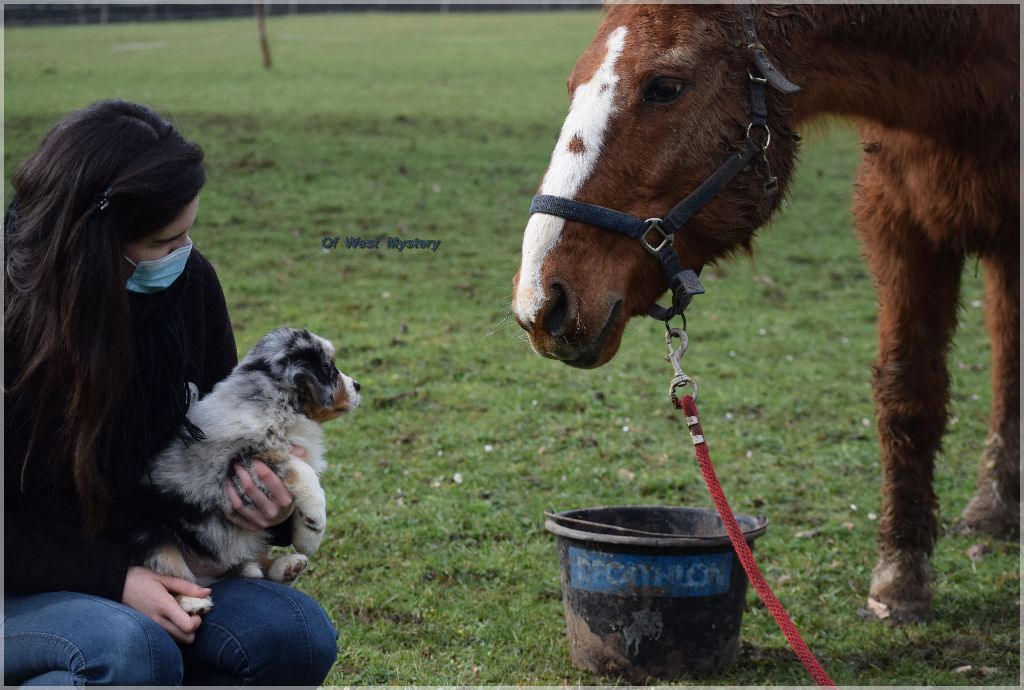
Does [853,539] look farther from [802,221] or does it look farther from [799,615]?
[802,221]

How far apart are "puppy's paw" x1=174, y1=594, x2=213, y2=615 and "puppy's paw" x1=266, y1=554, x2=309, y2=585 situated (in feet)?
1.17

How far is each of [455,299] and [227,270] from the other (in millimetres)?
2166

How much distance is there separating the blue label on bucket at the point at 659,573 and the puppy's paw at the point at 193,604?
4.86 feet

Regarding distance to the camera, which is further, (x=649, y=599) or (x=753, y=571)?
(x=649, y=599)

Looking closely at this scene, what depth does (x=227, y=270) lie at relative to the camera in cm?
985

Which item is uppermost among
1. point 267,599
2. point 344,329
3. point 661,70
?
point 661,70

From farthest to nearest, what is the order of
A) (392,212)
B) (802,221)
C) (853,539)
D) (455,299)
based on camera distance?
(802,221), (392,212), (455,299), (853,539)

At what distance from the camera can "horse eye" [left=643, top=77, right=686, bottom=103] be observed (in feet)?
10.0

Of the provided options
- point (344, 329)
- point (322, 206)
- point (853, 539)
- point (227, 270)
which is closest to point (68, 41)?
point (322, 206)

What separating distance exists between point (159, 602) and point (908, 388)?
10.6 feet

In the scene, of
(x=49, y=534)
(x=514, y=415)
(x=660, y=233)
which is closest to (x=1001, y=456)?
(x=514, y=415)

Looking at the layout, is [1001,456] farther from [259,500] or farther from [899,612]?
[259,500]

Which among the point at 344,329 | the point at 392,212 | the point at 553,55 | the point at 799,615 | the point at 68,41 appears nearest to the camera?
the point at 799,615

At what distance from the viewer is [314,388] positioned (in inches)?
123
